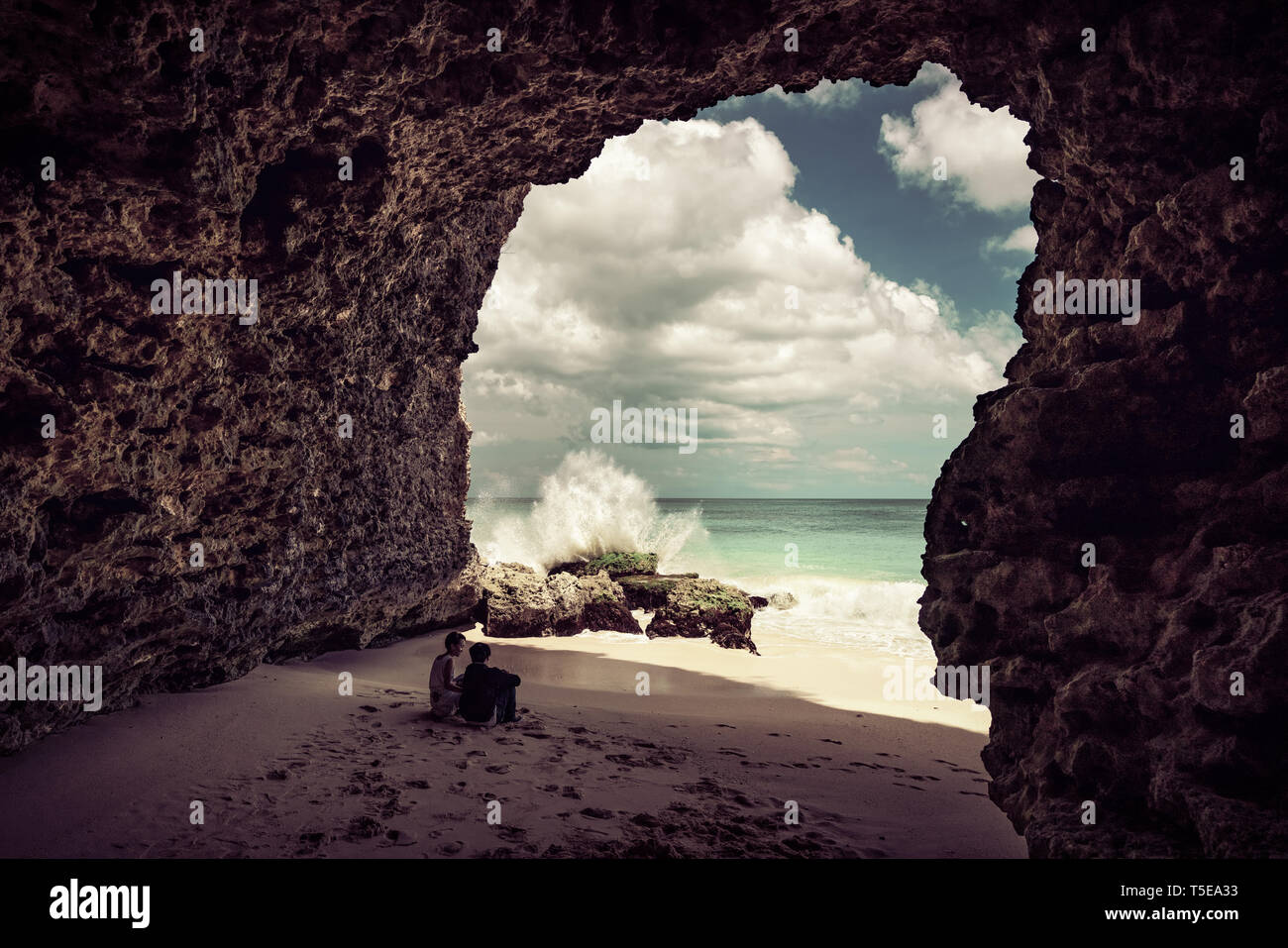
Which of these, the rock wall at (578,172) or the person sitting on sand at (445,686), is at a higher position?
the rock wall at (578,172)

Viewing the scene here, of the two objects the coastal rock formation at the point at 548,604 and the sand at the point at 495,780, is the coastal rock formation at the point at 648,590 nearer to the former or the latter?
the coastal rock formation at the point at 548,604

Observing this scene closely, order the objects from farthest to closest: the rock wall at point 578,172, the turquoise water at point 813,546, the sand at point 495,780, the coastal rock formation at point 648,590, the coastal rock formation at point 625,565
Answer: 1. the turquoise water at point 813,546
2. the coastal rock formation at point 625,565
3. the coastal rock formation at point 648,590
4. the sand at point 495,780
5. the rock wall at point 578,172

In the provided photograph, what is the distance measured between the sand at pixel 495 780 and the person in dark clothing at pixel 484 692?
0.56 ft

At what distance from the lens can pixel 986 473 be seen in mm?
4449

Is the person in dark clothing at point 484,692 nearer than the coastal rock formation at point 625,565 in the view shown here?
Yes

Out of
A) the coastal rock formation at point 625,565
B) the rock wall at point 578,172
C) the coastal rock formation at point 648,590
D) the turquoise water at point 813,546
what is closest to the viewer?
the rock wall at point 578,172

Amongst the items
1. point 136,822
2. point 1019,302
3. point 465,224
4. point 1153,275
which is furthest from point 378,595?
point 1153,275

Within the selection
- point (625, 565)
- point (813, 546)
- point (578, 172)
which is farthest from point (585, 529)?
point (813, 546)

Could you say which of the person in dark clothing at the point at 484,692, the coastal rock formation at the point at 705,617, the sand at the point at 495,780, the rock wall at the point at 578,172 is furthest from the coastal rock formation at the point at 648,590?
the rock wall at the point at 578,172

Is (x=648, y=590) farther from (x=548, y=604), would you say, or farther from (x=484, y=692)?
(x=484, y=692)

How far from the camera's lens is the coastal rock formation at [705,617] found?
1175 centimetres

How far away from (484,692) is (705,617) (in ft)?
21.2

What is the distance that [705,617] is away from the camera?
39.2 ft
